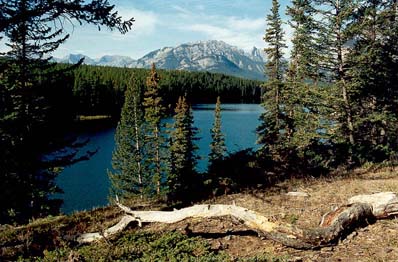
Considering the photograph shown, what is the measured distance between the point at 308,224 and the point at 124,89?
352 ft

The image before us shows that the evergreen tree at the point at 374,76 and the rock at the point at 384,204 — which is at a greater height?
the evergreen tree at the point at 374,76

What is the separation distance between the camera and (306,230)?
22.9ft

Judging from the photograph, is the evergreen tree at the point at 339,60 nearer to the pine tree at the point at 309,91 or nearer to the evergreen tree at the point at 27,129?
the pine tree at the point at 309,91

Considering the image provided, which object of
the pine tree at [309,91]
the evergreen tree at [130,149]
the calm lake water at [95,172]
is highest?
the pine tree at [309,91]

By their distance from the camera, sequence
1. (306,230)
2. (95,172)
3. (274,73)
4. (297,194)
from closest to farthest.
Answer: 1. (306,230)
2. (297,194)
3. (274,73)
4. (95,172)

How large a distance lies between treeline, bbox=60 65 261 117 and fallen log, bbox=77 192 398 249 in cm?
2744

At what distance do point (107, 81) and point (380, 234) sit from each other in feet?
359

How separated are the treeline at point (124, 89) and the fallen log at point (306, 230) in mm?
27437

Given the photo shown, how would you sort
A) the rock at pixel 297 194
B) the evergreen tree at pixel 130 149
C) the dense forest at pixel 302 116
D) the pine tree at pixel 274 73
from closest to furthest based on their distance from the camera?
the rock at pixel 297 194
the dense forest at pixel 302 116
the pine tree at pixel 274 73
the evergreen tree at pixel 130 149

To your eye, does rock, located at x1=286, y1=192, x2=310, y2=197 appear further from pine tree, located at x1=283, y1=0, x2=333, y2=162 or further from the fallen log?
pine tree, located at x1=283, y1=0, x2=333, y2=162

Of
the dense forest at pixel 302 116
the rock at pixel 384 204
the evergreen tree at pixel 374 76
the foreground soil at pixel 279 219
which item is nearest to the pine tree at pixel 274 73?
the dense forest at pixel 302 116

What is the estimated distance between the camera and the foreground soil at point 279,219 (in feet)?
22.4

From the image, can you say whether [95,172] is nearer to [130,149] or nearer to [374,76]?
[130,149]

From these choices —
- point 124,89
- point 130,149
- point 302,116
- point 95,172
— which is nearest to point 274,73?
point 302,116
